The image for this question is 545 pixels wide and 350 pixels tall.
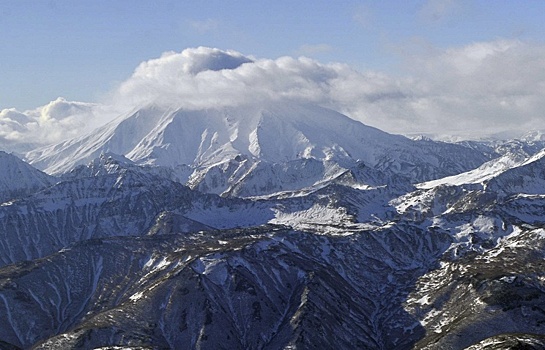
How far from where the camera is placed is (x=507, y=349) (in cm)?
18462

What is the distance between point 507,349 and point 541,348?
10.3 m

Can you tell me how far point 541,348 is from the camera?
186 m
